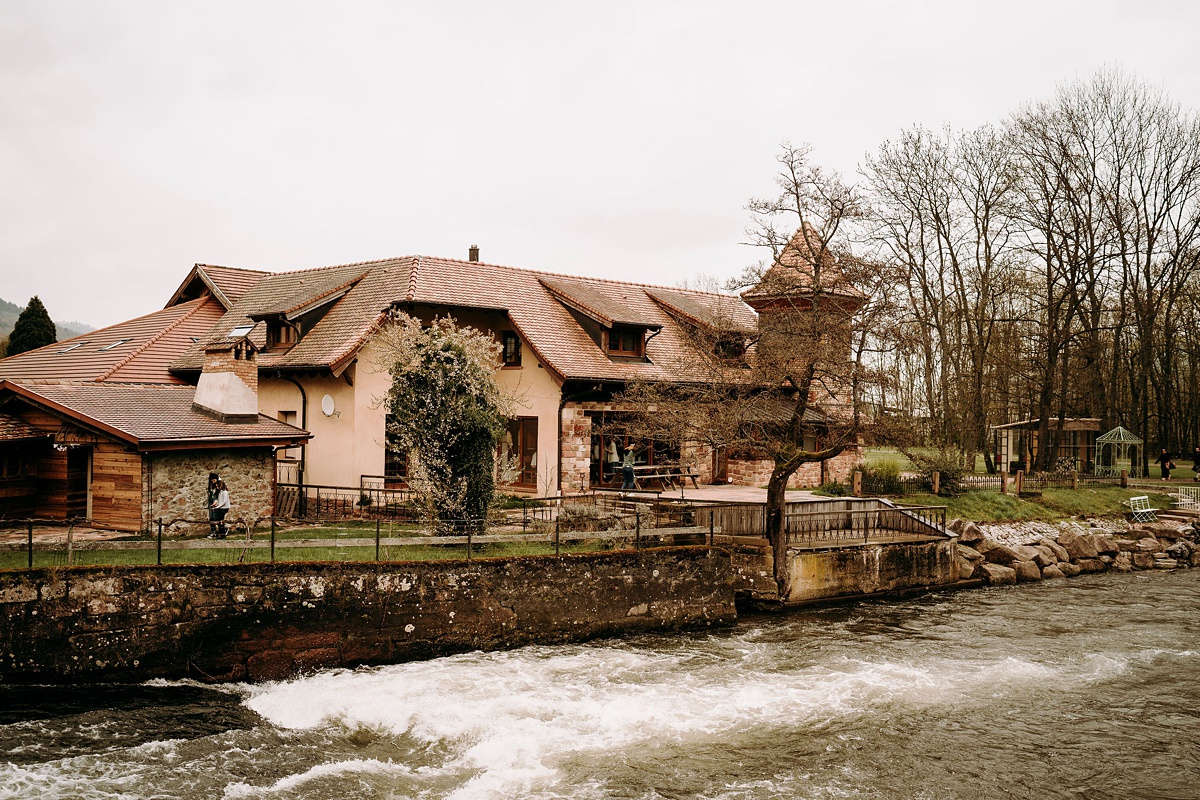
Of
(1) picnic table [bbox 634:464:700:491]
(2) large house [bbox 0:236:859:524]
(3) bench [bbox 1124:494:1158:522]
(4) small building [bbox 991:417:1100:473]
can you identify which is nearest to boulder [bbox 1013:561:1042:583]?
(2) large house [bbox 0:236:859:524]

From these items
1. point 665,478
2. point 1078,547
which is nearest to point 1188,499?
point 1078,547

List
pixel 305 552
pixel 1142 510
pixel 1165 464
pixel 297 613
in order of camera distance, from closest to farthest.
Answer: pixel 297 613
pixel 305 552
pixel 1142 510
pixel 1165 464

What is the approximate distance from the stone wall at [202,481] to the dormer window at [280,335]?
19.5ft

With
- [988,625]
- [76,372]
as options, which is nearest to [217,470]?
[76,372]

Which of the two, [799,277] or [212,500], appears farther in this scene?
[799,277]

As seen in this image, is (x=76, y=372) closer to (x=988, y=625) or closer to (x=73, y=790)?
(x=73, y=790)

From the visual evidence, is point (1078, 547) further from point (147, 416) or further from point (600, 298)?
point (147, 416)

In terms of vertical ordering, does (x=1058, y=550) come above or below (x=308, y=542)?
below

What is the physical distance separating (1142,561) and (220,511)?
2500cm

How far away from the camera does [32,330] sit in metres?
36.6

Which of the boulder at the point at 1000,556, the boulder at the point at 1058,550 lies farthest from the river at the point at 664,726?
the boulder at the point at 1058,550

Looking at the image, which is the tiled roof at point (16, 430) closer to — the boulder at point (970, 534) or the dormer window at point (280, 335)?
the dormer window at point (280, 335)

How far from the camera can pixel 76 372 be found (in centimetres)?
2422

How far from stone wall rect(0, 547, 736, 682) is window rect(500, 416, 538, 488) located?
25.7 feet
